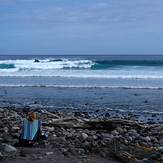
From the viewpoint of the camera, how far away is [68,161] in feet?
16.0

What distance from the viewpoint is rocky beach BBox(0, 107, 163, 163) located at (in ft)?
16.5

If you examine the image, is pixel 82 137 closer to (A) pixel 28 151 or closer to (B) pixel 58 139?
(B) pixel 58 139

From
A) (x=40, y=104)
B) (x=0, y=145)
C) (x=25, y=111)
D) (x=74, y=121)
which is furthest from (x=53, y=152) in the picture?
(x=40, y=104)

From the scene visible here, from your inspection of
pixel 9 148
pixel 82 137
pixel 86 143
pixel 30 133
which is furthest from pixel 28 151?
pixel 82 137

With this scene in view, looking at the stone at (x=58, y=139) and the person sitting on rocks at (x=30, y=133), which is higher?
the person sitting on rocks at (x=30, y=133)

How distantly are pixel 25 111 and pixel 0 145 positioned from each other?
5361 millimetres

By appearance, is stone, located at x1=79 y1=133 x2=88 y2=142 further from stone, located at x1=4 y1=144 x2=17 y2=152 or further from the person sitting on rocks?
stone, located at x1=4 y1=144 x2=17 y2=152

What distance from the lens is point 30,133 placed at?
5.69 meters

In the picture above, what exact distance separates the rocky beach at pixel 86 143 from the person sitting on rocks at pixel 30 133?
0.46 ft

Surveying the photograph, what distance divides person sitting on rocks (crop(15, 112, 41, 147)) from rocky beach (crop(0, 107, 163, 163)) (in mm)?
141

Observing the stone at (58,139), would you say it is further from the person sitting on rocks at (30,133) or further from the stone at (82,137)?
the person sitting on rocks at (30,133)

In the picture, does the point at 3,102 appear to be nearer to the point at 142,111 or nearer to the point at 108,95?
the point at 108,95

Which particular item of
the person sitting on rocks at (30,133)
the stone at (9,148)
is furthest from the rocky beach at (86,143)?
the person sitting on rocks at (30,133)

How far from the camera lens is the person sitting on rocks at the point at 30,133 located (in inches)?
222
